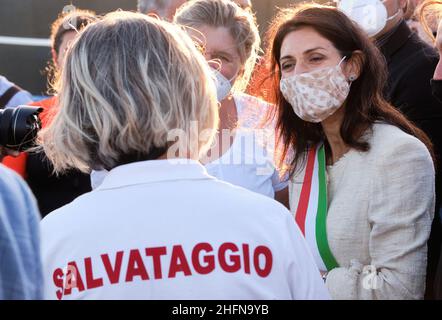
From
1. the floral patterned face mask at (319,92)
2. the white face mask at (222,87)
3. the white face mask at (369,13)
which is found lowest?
the white face mask at (222,87)

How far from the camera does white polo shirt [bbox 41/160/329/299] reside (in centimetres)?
176

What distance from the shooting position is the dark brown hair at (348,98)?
309cm

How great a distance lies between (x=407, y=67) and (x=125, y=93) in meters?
2.12

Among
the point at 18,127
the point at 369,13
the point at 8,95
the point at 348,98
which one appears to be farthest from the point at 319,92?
the point at 8,95

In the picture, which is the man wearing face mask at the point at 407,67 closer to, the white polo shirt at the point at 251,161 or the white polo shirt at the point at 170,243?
the white polo shirt at the point at 251,161

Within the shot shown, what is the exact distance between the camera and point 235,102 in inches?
146

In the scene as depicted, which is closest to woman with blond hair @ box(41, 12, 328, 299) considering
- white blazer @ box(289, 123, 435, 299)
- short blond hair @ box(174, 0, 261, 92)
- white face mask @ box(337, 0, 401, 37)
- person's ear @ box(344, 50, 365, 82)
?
white blazer @ box(289, 123, 435, 299)

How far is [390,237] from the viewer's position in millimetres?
2812

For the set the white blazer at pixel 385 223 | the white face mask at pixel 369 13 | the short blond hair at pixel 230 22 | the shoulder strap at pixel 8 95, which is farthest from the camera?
the shoulder strap at pixel 8 95

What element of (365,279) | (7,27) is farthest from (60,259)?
(7,27)

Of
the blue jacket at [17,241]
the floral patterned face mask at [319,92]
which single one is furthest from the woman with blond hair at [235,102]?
the blue jacket at [17,241]

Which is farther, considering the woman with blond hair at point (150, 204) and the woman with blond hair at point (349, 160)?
the woman with blond hair at point (349, 160)

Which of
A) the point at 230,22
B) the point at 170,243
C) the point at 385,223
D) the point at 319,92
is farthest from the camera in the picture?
the point at 230,22

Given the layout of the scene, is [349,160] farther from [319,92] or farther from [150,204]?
[150,204]
